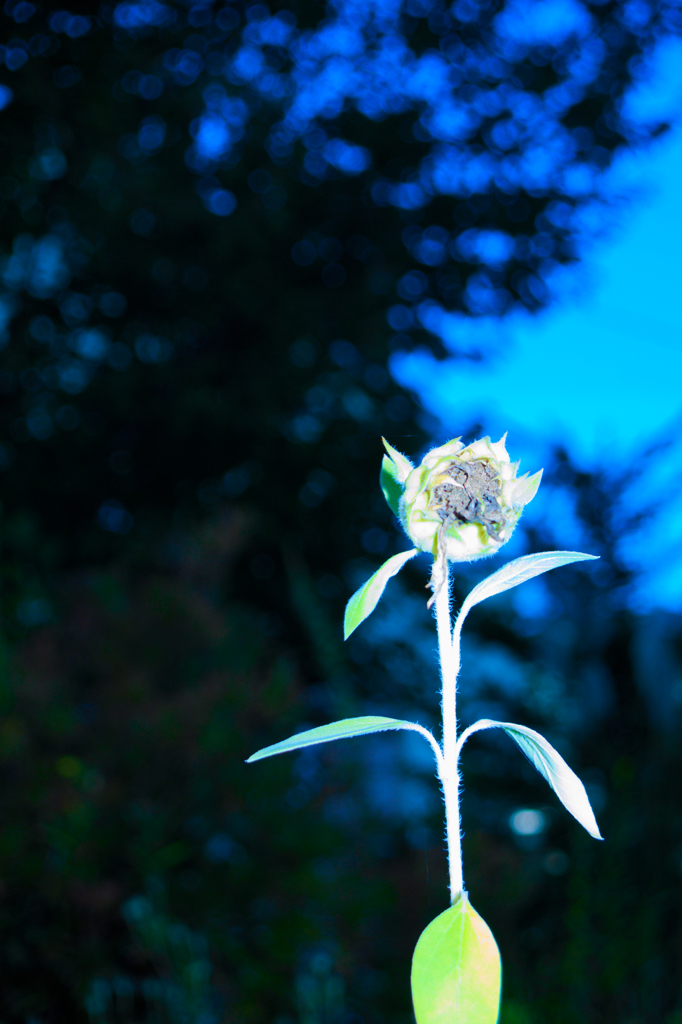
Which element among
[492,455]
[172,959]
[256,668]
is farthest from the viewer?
[256,668]

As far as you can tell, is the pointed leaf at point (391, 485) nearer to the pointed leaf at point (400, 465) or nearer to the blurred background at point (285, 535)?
the pointed leaf at point (400, 465)

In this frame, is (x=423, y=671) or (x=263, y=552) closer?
(x=423, y=671)

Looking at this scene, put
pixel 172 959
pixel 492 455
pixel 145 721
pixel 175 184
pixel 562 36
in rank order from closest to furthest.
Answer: pixel 492 455 → pixel 172 959 → pixel 145 721 → pixel 562 36 → pixel 175 184

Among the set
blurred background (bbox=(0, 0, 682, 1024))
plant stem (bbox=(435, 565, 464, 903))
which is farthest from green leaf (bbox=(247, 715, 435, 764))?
blurred background (bbox=(0, 0, 682, 1024))

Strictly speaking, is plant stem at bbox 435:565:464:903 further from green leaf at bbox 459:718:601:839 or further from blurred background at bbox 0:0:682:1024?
blurred background at bbox 0:0:682:1024

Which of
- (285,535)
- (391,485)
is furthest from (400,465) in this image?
(285,535)

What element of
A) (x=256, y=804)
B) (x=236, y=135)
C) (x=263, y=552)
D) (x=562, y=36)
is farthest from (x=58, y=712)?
(x=562, y=36)

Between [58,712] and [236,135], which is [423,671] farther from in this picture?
[236,135]

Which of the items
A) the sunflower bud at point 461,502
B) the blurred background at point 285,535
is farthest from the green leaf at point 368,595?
the blurred background at point 285,535
